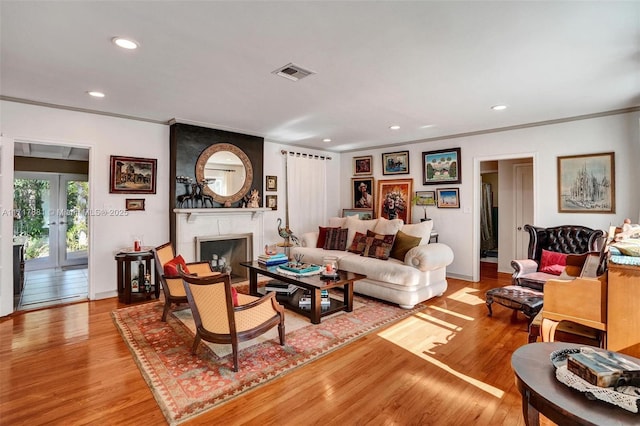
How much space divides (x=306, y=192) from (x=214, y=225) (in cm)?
226

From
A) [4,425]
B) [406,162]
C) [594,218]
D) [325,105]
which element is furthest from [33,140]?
[594,218]

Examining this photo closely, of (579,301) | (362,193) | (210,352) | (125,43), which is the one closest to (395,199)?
(362,193)

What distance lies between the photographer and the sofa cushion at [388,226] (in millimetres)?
4941

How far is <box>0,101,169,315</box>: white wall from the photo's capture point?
3.85 metres

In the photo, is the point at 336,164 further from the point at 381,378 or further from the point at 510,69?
the point at 381,378

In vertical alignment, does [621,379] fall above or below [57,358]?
above

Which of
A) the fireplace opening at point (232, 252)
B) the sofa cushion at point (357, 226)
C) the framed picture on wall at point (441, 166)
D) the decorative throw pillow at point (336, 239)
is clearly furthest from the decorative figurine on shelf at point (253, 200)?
the framed picture on wall at point (441, 166)

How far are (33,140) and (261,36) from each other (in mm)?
3535

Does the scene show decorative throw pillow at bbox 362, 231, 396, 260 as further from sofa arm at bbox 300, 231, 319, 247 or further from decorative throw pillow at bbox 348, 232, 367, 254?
sofa arm at bbox 300, 231, 319, 247

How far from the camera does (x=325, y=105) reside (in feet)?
13.0

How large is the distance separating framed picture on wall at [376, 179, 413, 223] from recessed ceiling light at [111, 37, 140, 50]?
5.07m

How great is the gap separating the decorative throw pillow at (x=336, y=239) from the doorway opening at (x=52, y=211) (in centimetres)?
444

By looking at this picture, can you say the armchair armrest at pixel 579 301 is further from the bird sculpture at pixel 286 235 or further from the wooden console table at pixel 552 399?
the bird sculpture at pixel 286 235

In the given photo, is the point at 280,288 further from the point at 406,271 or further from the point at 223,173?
the point at 223,173
